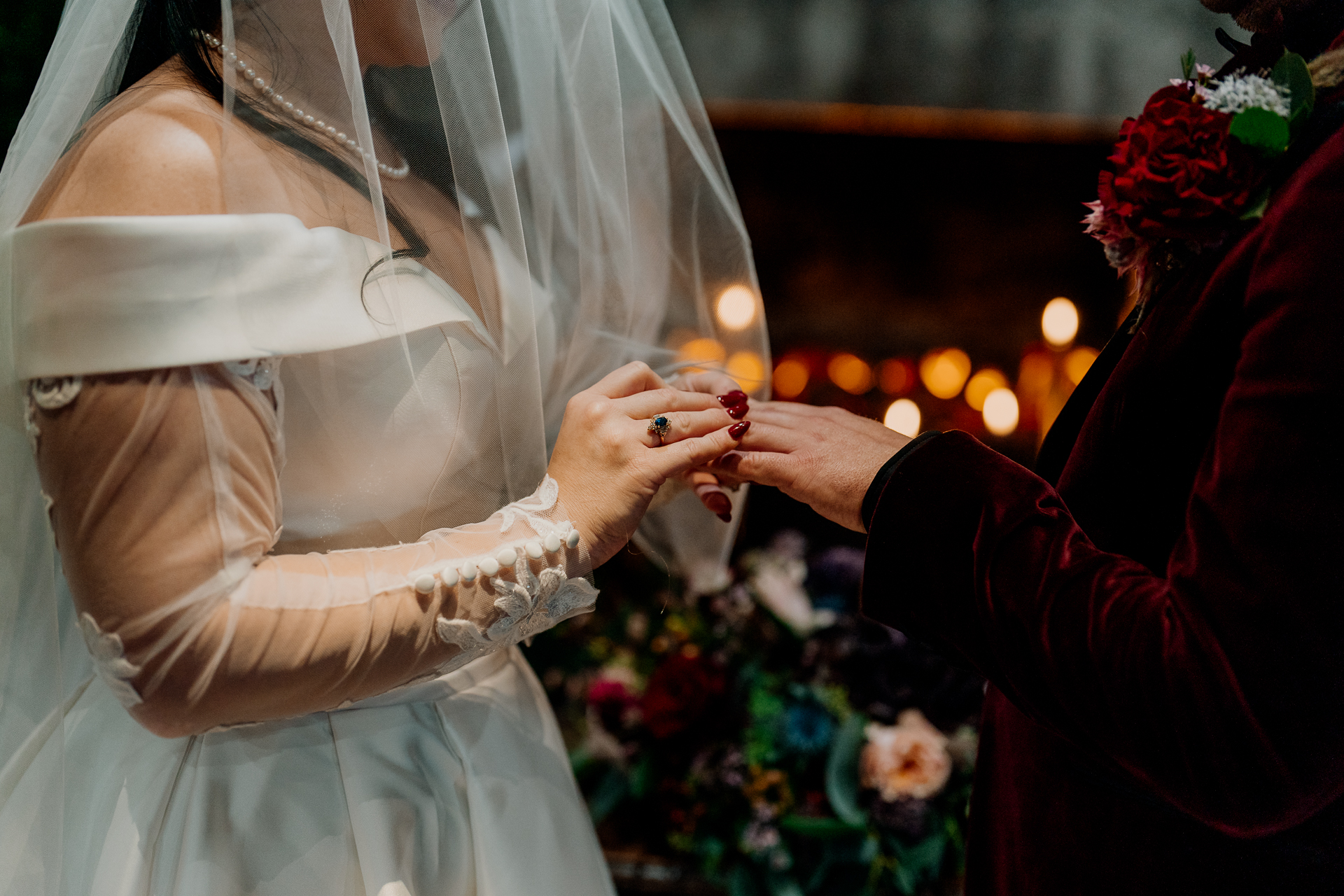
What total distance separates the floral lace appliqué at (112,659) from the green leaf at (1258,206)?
917 mm

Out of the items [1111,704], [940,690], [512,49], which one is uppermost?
[512,49]

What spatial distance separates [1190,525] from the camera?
635 millimetres

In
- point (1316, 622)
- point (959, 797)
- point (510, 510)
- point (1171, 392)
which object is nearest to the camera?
point (1316, 622)

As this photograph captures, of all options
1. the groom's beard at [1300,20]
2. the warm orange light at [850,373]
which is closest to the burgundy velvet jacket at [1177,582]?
the groom's beard at [1300,20]

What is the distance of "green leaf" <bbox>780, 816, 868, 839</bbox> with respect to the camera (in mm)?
1348

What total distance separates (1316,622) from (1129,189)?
37 cm

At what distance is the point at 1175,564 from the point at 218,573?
0.73 m

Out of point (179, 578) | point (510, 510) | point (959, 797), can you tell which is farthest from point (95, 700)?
point (959, 797)

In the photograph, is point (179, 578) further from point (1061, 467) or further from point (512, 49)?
point (1061, 467)

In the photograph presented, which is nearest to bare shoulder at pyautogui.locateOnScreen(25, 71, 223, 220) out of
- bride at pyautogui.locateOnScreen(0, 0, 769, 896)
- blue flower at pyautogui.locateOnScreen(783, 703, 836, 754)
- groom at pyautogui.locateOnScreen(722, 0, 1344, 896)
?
bride at pyautogui.locateOnScreen(0, 0, 769, 896)

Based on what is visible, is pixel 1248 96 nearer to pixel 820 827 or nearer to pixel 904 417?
pixel 820 827

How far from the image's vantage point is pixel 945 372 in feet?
9.36

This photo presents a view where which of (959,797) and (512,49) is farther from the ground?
(512,49)

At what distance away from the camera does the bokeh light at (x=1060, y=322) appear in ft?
8.73
